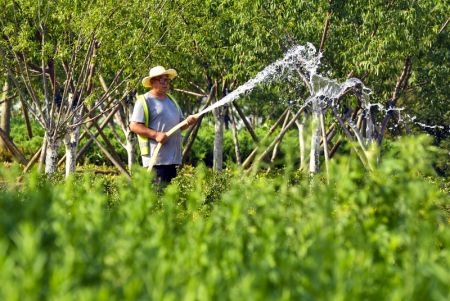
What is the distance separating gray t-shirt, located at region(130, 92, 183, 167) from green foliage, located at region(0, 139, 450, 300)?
13.2 feet

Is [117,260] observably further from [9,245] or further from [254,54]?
[254,54]

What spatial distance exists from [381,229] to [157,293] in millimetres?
1657

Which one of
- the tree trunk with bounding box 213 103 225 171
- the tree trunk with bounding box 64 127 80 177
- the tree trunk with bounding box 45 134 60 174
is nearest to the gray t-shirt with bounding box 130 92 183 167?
the tree trunk with bounding box 45 134 60 174

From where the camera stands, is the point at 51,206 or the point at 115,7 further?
the point at 115,7

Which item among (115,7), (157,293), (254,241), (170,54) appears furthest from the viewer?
(170,54)

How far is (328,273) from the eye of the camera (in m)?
4.86

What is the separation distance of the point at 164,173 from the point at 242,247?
17.7ft

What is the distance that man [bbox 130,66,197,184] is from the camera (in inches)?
414

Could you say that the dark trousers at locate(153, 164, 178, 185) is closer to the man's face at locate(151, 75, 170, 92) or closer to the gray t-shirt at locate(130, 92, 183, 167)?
the gray t-shirt at locate(130, 92, 183, 167)

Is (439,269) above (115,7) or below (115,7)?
below

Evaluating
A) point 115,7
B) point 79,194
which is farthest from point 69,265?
point 115,7

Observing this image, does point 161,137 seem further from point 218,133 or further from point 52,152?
point 218,133

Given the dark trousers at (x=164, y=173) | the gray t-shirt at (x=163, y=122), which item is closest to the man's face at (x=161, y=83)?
the gray t-shirt at (x=163, y=122)

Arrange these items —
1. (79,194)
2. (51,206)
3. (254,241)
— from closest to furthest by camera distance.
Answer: (254,241) < (51,206) < (79,194)
